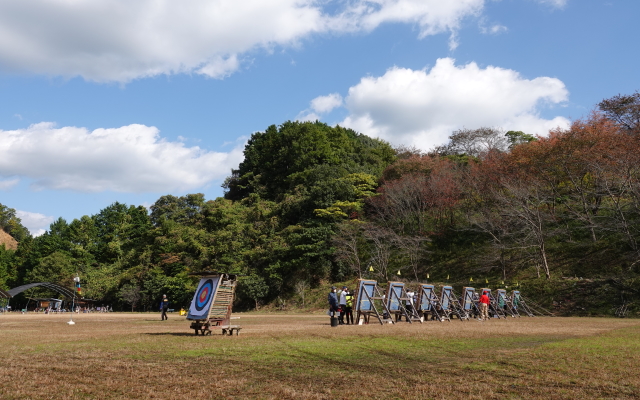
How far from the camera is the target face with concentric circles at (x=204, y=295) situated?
1544 cm

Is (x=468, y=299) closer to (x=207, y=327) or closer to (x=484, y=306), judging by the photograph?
(x=484, y=306)

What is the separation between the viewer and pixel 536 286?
32031mm

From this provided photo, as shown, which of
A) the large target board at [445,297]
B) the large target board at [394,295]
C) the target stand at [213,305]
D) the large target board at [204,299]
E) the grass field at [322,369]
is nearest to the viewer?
the grass field at [322,369]

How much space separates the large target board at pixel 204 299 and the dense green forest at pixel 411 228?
2182 cm

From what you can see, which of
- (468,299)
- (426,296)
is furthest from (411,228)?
(426,296)

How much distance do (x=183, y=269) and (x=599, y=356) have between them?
4741 centimetres

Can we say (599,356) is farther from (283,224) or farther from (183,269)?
(183,269)

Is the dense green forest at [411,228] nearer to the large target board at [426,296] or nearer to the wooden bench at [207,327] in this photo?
the large target board at [426,296]

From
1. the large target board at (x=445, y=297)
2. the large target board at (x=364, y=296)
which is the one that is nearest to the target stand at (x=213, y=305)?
the large target board at (x=364, y=296)

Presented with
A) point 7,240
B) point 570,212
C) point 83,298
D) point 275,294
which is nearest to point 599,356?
point 570,212

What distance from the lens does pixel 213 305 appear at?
15.2 metres

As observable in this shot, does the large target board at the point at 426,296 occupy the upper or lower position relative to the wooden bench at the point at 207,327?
upper

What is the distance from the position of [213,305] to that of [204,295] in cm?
70

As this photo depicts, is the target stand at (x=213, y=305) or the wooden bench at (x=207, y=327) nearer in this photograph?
the wooden bench at (x=207, y=327)
